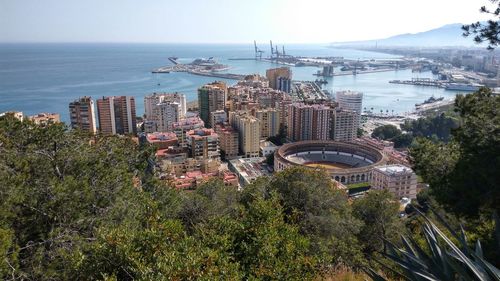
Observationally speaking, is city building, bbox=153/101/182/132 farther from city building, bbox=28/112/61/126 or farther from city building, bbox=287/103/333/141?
city building, bbox=28/112/61/126

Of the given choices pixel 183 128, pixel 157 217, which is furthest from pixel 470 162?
pixel 183 128

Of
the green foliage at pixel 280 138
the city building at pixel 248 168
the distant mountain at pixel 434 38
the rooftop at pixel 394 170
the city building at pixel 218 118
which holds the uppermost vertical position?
the distant mountain at pixel 434 38

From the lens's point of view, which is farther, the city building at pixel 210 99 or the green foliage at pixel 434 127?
the city building at pixel 210 99

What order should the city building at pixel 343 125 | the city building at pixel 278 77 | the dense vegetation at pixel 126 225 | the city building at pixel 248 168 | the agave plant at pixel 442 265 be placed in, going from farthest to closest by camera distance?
the city building at pixel 278 77 → the city building at pixel 343 125 → the city building at pixel 248 168 → the dense vegetation at pixel 126 225 → the agave plant at pixel 442 265

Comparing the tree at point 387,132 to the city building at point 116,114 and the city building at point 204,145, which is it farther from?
the city building at point 116,114

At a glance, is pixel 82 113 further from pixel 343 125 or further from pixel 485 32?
pixel 485 32

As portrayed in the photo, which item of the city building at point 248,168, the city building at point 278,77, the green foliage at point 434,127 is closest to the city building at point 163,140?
the city building at point 248,168
